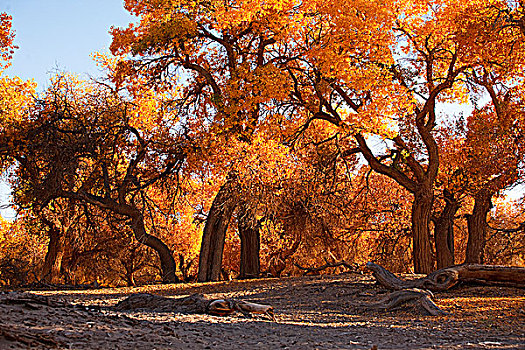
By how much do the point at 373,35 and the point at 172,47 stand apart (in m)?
6.25

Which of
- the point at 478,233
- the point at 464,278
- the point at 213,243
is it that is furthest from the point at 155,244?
the point at 478,233

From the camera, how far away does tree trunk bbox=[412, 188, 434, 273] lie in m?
14.2

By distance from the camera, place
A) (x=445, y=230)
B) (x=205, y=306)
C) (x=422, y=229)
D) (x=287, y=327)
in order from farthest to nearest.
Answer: (x=445, y=230), (x=422, y=229), (x=205, y=306), (x=287, y=327)

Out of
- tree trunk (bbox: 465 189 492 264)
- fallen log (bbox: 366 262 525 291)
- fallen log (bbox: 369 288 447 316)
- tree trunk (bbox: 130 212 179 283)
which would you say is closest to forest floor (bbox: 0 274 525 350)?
fallen log (bbox: 369 288 447 316)

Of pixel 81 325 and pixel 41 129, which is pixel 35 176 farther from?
pixel 81 325

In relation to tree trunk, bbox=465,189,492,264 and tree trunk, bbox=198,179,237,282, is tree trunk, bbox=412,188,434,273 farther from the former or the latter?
tree trunk, bbox=198,179,237,282

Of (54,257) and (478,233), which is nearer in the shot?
(478,233)

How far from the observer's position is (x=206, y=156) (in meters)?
13.9

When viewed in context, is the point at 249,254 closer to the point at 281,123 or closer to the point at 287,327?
the point at 281,123

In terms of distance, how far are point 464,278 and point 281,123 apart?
7.01 meters

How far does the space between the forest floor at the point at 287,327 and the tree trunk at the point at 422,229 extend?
4567mm

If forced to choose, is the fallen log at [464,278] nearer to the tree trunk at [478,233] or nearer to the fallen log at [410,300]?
the fallen log at [410,300]

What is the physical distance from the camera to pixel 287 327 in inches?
241

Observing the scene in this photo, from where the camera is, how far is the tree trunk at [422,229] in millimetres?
14164
